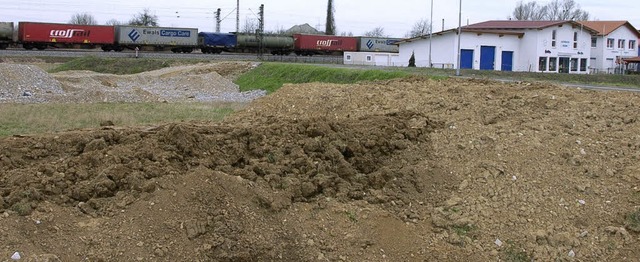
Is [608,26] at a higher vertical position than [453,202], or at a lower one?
higher

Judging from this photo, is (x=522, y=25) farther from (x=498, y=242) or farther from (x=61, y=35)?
(x=498, y=242)

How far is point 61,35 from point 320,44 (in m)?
26.2

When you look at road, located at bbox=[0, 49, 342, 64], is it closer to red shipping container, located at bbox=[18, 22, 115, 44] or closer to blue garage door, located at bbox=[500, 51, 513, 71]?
red shipping container, located at bbox=[18, 22, 115, 44]

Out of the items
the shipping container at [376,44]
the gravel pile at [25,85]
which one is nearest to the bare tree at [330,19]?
the shipping container at [376,44]

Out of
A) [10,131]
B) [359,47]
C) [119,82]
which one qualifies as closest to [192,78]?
[119,82]

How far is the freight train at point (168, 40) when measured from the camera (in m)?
59.7

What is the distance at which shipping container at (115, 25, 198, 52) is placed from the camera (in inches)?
2510

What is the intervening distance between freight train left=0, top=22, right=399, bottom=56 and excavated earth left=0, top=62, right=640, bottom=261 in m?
56.1

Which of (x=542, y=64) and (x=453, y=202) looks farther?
(x=542, y=64)

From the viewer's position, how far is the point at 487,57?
56.3 metres

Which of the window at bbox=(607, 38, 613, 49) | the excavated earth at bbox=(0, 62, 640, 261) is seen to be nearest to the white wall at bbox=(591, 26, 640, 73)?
the window at bbox=(607, 38, 613, 49)

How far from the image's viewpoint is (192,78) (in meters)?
37.8

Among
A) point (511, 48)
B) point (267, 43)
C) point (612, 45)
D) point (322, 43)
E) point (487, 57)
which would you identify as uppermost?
point (612, 45)

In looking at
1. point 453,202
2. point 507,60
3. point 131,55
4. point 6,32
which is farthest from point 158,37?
point 453,202
